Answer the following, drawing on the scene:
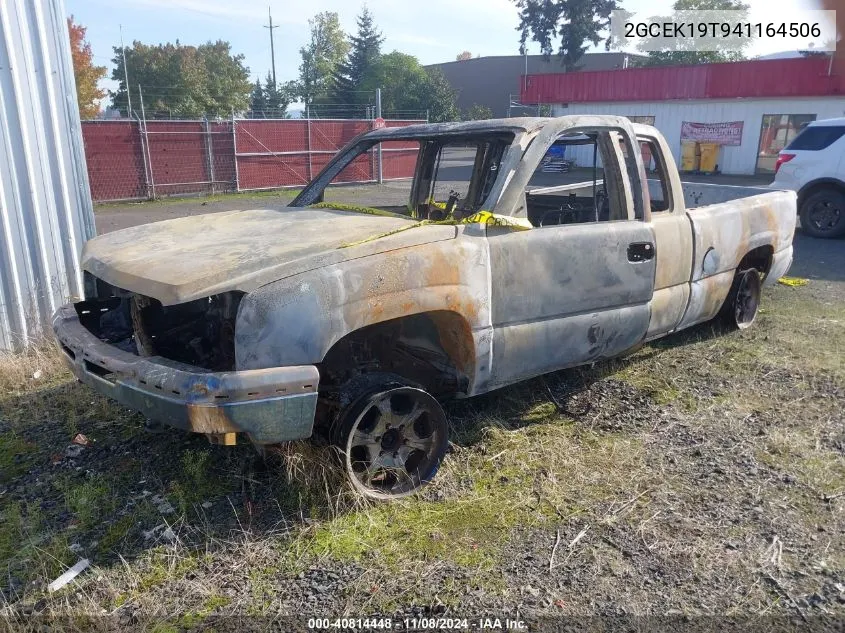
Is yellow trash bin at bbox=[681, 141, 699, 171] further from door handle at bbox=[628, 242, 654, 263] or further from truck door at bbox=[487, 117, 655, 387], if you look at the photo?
door handle at bbox=[628, 242, 654, 263]

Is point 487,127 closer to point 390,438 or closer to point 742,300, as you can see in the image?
point 390,438

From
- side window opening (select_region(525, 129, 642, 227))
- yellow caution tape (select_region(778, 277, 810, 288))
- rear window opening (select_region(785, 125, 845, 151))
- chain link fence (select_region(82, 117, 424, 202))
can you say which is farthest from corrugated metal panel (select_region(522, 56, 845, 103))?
side window opening (select_region(525, 129, 642, 227))

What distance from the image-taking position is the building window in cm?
2364

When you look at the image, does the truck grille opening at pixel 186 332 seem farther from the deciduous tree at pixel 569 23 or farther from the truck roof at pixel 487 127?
the deciduous tree at pixel 569 23

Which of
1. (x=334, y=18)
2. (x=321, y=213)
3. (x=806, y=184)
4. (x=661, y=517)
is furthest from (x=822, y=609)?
(x=334, y=18)

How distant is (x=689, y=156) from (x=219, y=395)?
25.8 meters

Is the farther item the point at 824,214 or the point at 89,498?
the point at 824,214

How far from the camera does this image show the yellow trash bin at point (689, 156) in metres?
25.0

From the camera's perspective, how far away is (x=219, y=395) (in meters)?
2.65

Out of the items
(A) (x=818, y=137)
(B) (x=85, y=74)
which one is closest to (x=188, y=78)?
(B) (x=85, y=74)

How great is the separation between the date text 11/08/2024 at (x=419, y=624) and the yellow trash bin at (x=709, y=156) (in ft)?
83.4

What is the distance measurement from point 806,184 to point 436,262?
10.2 metres

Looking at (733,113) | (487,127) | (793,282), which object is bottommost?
(793,282)

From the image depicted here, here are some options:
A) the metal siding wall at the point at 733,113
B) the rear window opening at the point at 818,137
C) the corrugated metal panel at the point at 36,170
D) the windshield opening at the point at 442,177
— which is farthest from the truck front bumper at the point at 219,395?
the metal siding wall at the point at 733,113
